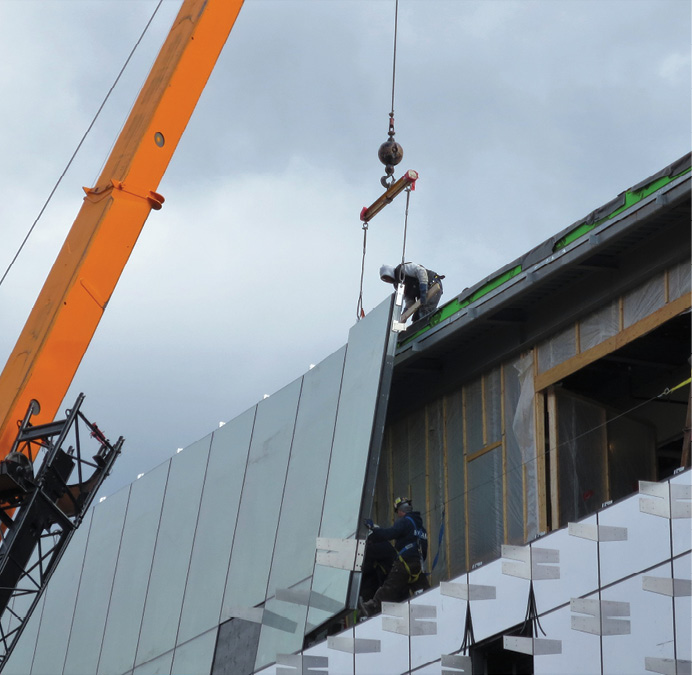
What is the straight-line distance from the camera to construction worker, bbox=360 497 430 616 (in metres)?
19.2

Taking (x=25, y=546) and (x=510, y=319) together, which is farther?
(x=510, y=319)

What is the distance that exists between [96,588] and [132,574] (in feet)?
7.13

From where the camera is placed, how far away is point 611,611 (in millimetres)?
15227

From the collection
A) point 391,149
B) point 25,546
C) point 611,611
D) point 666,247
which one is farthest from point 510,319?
point 25,546

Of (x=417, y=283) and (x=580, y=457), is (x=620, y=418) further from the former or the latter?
(x=417, y=283)

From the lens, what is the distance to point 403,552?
1947 cm

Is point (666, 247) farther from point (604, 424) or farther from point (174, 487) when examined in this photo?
point (174, 487)

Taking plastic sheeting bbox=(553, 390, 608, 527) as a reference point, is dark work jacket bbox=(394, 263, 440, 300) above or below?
above

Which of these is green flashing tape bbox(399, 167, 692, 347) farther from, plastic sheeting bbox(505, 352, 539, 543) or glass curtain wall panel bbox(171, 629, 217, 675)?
glass curtain wall panel bbox(171, 629, 217, 675)

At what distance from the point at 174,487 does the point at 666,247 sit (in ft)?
41.7

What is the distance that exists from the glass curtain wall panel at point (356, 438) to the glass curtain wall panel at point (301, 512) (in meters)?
0.35

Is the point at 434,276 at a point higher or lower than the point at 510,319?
higher

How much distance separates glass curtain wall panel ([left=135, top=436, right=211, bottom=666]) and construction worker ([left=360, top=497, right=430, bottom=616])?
243 inches

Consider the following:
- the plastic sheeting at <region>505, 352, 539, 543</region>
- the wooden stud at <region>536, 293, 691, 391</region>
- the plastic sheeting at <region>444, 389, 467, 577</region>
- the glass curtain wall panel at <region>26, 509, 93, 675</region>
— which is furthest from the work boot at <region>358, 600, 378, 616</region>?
the glass curtain wall panel at <region>26, 509, 93, 675</region>
